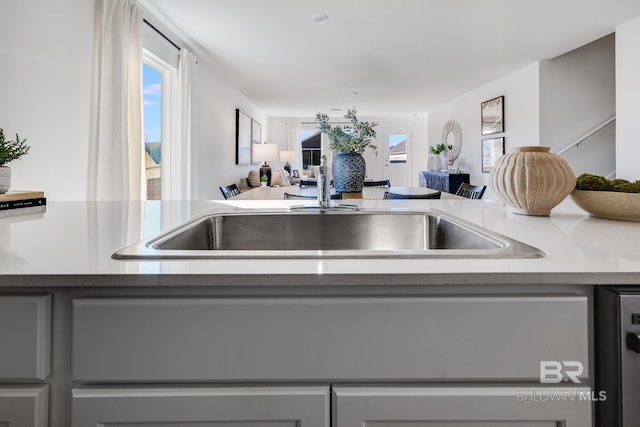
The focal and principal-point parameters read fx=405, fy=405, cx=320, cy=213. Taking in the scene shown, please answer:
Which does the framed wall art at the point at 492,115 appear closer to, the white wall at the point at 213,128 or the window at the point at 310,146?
the white wall at the point at 213,128

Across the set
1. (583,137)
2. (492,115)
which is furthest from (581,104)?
(492,115)

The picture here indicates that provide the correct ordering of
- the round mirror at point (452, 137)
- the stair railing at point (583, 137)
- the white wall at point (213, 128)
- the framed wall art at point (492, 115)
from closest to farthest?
the white wall at point (213, 128) < the stair railing at point (583, 137) < the framed wall art at point (492, 115) < the round mirror at point (452, 137)

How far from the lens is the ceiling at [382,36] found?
11.6ft

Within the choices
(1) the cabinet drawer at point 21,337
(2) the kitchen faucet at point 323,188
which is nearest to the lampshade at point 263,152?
(2) the kitchen faucet at point 323,188

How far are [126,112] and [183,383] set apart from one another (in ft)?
9.81

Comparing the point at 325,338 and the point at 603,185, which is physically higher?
the point at 603,185

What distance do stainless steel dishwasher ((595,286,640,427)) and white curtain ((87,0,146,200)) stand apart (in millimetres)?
2960

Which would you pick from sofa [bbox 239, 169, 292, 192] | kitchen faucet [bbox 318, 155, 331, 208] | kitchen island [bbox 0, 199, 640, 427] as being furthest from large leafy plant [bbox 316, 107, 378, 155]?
sofa [bbox 239, 169, 292, 192]

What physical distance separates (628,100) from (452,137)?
14.9 feet

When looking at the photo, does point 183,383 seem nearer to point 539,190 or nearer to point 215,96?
point 539,190

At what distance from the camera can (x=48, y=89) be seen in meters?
2.42

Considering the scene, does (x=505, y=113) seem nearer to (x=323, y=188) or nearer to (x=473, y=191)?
(x=473, y=191)

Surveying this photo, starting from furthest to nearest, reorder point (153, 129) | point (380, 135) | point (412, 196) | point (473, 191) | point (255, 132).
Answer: point (380, 135) < point (255, 132) < point (153, 129) < point (473, 191) < point (412, 196)

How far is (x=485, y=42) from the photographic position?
179 inches
